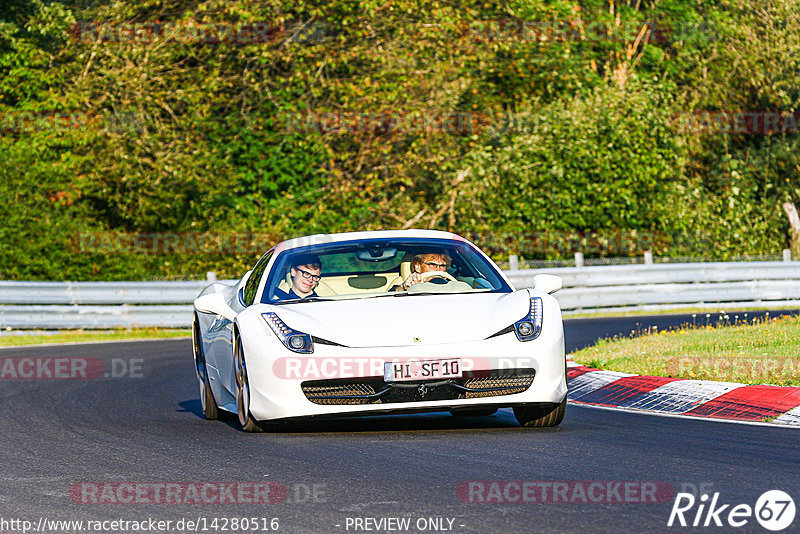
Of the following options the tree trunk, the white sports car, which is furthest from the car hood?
the tree trunk

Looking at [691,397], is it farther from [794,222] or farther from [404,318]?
[794,222]

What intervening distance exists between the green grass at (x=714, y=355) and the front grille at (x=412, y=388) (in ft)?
8.61

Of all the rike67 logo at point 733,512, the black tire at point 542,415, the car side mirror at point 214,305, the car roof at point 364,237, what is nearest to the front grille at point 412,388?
the black tire at point 542,415

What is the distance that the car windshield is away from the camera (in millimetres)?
8930

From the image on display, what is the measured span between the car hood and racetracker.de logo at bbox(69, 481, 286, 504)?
5.46ft

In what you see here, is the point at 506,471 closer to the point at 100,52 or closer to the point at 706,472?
the point at 706,472

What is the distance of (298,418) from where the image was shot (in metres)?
8.09

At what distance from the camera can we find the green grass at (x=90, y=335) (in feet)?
69.5

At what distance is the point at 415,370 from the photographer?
311 inches

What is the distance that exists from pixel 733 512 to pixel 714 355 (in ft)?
21.0

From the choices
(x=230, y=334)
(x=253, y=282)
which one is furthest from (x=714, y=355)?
(x=230, y=334)

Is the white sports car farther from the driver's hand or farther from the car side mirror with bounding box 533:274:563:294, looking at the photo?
the driver's hand

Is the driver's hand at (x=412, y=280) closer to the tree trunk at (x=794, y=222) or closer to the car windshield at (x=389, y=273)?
the car windshield at (x=389, y=273)

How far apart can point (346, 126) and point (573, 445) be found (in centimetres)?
2298
